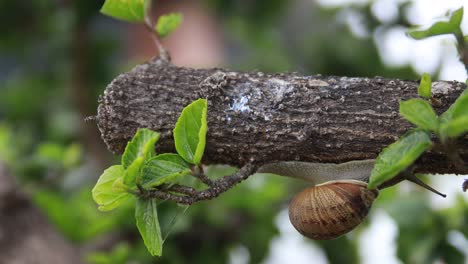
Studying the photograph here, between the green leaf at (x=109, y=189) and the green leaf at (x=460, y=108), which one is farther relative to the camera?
the green leaf at (x=109, y=189)

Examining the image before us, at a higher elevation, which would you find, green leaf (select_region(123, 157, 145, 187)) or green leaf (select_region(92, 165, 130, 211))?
green leaf (select_region(123, 157, 145, 187))

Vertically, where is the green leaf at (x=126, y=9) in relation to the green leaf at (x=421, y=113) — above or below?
below

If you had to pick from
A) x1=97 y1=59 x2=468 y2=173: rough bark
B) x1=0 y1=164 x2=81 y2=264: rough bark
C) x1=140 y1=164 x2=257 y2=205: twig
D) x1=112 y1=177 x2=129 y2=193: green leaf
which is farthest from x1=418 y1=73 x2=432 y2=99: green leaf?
x1=0 y1=164 x2=81 y2=264: rough bark

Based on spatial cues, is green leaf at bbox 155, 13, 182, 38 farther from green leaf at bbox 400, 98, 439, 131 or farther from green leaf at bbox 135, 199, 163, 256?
green leaf at bbox 400, 98, 439, 131

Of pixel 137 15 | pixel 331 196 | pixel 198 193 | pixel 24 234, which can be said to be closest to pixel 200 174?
pixel 198 193

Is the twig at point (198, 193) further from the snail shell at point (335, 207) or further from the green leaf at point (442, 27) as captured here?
the green leaf at point (442, 27)

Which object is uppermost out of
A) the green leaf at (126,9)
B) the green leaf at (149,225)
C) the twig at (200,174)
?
the green leaf at (126,9)

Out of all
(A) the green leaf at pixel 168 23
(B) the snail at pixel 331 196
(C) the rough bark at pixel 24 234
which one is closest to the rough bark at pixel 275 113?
(B) the snail at pixel 331 196

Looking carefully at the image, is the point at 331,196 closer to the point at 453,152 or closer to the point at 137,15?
the point at 453,152
